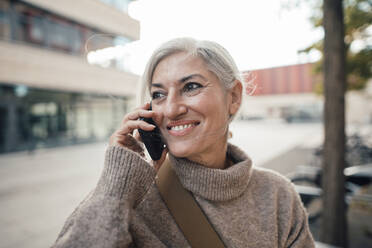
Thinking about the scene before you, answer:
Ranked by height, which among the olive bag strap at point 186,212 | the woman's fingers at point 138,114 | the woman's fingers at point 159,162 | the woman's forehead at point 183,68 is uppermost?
the woman's forehead at point 183,68

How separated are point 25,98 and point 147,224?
1567cm

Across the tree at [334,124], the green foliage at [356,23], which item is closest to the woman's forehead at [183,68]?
the tree at [334,124]

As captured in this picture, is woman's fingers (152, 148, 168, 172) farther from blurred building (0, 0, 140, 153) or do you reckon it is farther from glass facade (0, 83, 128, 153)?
glass facade (0, 83, 128, 153)

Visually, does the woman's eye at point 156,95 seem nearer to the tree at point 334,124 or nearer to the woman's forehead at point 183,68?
the woman's forehead at point 183,68

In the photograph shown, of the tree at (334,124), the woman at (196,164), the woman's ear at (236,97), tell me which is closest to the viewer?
the woman at (196,164)

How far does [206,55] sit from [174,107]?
33 cm

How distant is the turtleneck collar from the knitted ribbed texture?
245mm

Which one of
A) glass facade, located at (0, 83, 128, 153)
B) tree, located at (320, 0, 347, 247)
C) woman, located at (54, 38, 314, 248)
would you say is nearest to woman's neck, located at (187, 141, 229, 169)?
woman, located at (54, 38, 314, 248)

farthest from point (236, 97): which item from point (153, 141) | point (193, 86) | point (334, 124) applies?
point (334, 124)

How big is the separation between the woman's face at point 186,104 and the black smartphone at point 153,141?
40mm

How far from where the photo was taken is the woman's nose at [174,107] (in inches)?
51.8

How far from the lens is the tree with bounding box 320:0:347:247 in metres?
2.74

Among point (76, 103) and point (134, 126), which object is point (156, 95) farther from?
point (76, 103)

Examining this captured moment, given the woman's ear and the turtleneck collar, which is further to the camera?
the woman's ear
